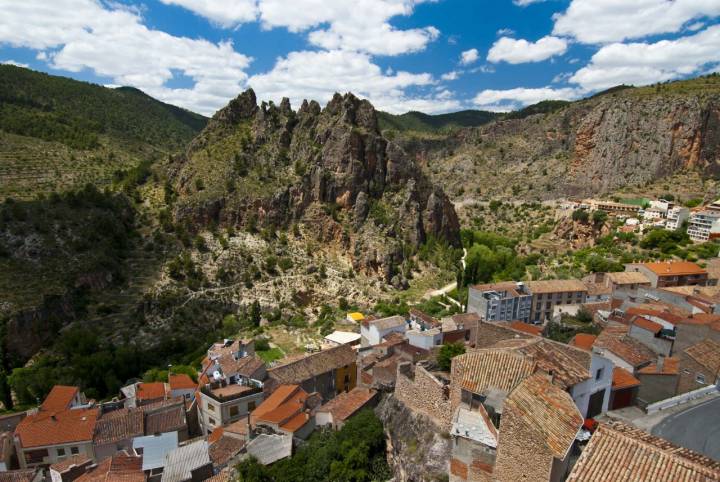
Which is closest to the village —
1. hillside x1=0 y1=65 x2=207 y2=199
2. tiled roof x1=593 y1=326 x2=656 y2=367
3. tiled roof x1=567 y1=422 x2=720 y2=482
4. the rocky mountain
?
tiled roof x1=567 y1=422 x2=720 y2=482

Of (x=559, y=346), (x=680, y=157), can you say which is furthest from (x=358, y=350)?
(x=680, y=157)

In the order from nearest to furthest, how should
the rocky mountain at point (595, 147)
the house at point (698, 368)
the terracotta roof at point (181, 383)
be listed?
1. the house at point (698, 368)
2. the terracotta roof at point (181, 383)
3. the rocky mountain at point (595, 147)

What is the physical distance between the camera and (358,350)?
116ft

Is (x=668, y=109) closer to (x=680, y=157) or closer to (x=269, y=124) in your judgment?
(x=680, y=157)

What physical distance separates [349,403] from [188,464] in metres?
8.80

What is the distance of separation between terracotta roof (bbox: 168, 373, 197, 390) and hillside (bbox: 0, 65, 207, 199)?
4290 cm

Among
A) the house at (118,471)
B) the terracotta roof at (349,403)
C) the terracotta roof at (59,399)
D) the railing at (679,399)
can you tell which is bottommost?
the terracotta roof at (59,399)

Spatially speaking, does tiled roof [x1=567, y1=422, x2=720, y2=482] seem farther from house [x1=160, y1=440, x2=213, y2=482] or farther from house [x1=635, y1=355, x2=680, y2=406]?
house [x1=160, y1=440, x2=213, y2=482]

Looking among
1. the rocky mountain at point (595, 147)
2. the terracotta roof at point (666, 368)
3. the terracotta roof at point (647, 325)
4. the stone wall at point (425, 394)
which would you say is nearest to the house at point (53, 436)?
the stone wall at point (425, 394)

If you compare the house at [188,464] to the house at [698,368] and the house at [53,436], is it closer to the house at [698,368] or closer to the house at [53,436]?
the house at [53,436]

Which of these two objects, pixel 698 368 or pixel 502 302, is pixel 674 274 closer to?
pixel 502 302

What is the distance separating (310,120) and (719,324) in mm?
62626

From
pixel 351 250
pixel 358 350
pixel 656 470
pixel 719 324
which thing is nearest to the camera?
pixel 656 470

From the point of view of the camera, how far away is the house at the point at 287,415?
888 inches
